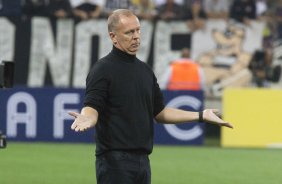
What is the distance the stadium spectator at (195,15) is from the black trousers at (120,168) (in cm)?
1429

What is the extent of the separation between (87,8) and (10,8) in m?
1.79

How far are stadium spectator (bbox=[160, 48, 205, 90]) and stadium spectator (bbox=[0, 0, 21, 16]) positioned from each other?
4.10m

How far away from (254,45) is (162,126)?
431cm

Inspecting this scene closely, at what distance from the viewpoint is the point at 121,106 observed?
5.72 metres

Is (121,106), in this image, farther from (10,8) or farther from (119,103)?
(10,8)

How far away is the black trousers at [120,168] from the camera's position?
571 centimetres

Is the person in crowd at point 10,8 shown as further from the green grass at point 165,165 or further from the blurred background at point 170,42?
the green grass at point 165,165

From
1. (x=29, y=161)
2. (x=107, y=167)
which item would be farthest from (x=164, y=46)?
(x=107, y=167)

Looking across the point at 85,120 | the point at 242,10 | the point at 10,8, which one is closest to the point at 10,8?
the point at 10,8

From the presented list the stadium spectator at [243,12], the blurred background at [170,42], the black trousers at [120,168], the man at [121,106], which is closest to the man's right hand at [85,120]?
the man at [121,106]

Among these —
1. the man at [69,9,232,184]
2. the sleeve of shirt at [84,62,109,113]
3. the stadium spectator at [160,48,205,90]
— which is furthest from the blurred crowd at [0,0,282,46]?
the sleeve of shirt at [84,62,109,113]

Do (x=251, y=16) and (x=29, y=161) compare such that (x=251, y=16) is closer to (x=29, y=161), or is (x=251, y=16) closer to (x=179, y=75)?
(x=179, y=75)

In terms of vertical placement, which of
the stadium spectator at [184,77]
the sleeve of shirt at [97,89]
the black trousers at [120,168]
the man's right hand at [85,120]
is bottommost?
the stadium spectator at [184,77]

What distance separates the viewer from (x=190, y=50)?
20062mm
